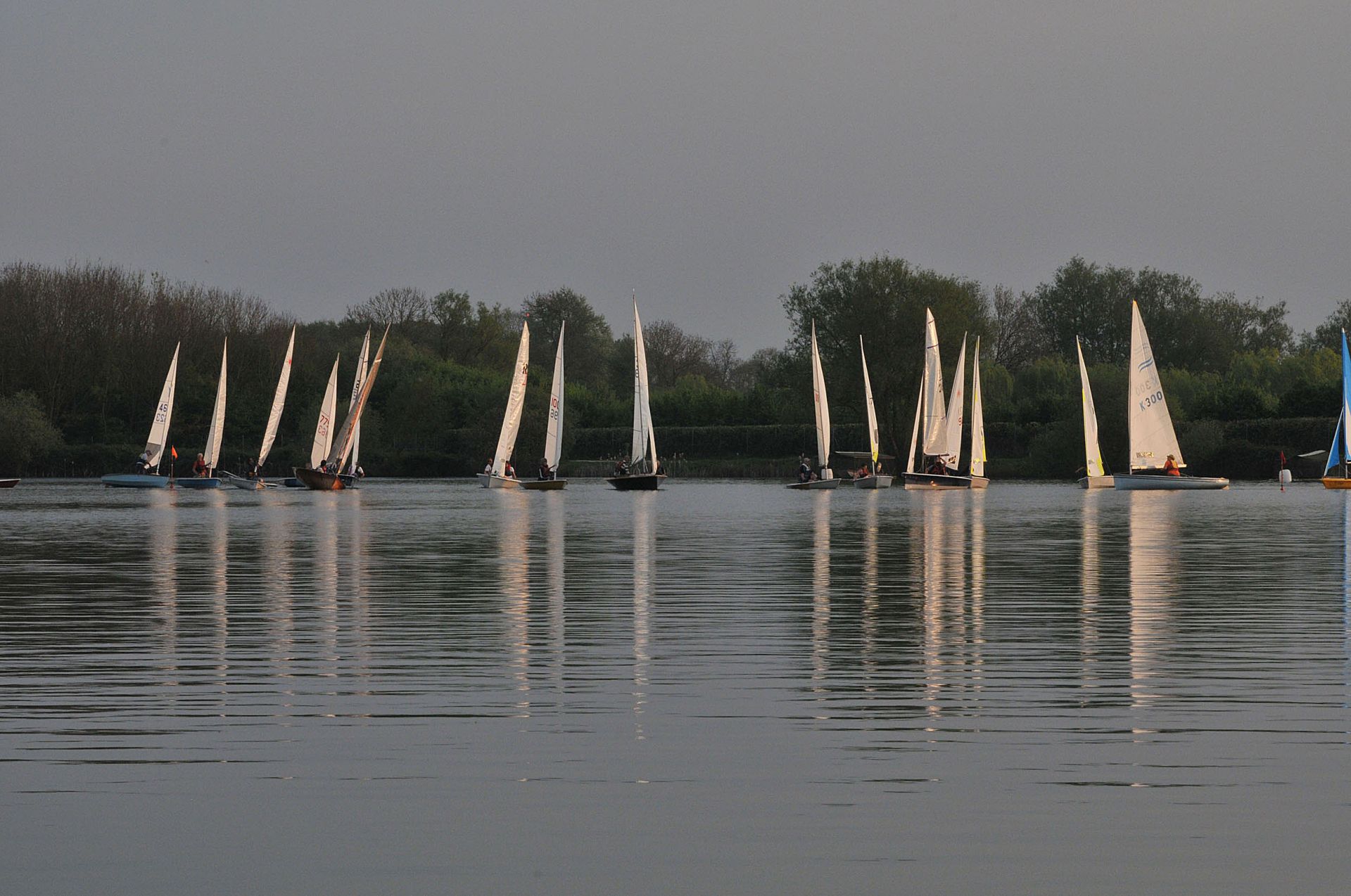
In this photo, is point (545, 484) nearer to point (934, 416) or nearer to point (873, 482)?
point (873, 482)

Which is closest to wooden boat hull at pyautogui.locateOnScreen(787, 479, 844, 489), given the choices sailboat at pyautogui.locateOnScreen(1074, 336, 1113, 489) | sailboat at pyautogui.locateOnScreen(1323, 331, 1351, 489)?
sailboat at pyautogui.locateOnScreen(1074, 336, 1113, 489)

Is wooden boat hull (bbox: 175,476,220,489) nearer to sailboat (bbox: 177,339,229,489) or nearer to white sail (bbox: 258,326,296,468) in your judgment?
sailboat (bbox: 177,339,229,489)

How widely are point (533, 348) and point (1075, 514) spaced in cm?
9636

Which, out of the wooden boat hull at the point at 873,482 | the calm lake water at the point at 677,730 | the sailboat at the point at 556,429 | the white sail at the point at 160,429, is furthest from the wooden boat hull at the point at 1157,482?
the calm lake water at the point at 677,730

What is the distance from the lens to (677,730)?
852 centimetres

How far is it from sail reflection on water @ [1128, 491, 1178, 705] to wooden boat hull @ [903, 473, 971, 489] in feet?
94.8

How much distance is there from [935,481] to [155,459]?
35.1m

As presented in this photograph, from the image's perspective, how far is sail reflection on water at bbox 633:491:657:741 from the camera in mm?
9320

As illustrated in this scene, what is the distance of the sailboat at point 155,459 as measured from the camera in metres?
73.0

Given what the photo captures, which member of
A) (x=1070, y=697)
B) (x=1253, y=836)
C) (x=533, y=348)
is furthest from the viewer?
(x=533, y=348)

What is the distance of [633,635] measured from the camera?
13.0m

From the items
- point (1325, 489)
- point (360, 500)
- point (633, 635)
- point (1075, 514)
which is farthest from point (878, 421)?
point (633, 635)

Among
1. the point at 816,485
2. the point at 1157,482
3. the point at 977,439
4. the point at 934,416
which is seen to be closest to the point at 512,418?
the point at 816,485

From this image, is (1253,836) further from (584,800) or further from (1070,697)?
(1070,697)
